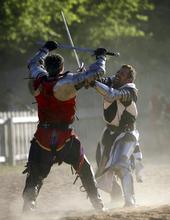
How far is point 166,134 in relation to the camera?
22969 millimetres

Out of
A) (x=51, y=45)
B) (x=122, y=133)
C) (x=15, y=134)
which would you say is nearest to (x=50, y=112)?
(x=51, y=45)

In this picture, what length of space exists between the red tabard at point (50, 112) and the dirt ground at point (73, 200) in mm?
888

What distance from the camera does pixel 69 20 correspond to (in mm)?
24375

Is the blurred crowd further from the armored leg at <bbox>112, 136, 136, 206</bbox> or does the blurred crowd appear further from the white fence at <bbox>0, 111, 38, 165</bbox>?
the armored leg at <bbox>112, 136, 136, 206</bbox>

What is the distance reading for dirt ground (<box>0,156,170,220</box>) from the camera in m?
8.78

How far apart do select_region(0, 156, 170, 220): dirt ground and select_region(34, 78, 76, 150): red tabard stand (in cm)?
89

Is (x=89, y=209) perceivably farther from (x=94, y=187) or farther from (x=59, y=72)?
(x=59, y=72)

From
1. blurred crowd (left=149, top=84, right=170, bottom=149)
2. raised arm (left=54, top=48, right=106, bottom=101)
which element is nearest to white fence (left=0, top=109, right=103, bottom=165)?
blurred crowd (left=149, top=84, right=170, bottom=149)

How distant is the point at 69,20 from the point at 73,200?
13125 mm

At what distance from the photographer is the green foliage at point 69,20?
2344 cm

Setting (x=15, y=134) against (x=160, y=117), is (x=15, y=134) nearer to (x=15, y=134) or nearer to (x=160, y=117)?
(x=15, y=134)

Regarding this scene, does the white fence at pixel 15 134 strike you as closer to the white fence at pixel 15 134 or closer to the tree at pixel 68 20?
the white fence at pixel 15 134

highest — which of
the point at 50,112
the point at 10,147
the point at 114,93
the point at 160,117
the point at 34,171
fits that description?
the point at 114,93

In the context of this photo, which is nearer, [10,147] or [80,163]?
[80,163]
